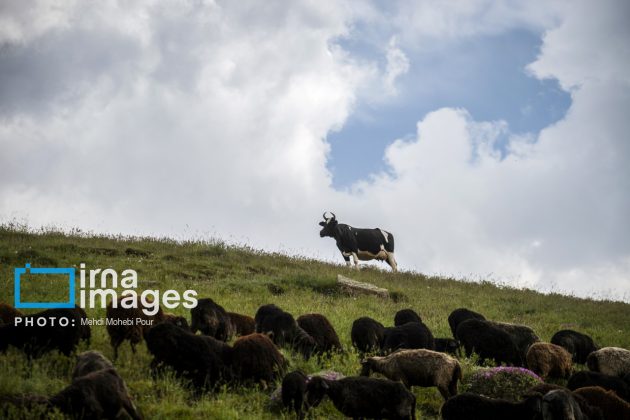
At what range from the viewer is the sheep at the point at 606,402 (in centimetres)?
830

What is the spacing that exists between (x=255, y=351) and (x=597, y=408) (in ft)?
15.5

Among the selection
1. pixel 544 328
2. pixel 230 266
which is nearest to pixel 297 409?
pixel 544 328

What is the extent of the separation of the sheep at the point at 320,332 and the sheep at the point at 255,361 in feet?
6.56

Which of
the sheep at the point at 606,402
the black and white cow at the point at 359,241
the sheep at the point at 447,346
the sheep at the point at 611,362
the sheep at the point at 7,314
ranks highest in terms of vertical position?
the black and white cow at the point at 359,241

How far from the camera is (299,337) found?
10.2 meters

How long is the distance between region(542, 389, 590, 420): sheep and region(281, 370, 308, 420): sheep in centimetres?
297

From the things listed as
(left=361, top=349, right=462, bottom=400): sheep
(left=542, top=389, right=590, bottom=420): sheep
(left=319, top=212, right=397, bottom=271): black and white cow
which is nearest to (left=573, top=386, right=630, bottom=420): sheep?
(left=542, top=389, right=590, bottom=420): sheep

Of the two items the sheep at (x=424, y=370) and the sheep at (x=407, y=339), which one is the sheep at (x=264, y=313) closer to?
the sheep at (x=407, y=339)

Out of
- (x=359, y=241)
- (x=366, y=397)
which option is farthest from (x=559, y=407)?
(x=359, y=241)

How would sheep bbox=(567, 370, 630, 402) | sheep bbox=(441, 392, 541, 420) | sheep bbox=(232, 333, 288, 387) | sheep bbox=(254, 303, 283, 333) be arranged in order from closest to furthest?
sheep bbox=(441, 392, 541, 420), sheep bbox=(232, 333, 288, 387), sheep bbox=(567, 370, 630, 402), sheep bbox=(254, 303, 283, 333)

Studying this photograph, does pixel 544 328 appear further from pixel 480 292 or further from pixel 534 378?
pixel 534 378

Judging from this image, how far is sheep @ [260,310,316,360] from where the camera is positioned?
10070 millimetres

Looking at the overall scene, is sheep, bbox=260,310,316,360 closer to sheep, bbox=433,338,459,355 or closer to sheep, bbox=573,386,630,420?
sheep, bbox=433,338,459,355

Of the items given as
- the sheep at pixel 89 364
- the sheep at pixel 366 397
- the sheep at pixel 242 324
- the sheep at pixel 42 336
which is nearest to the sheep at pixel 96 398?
the sheep at pixel 89 364
